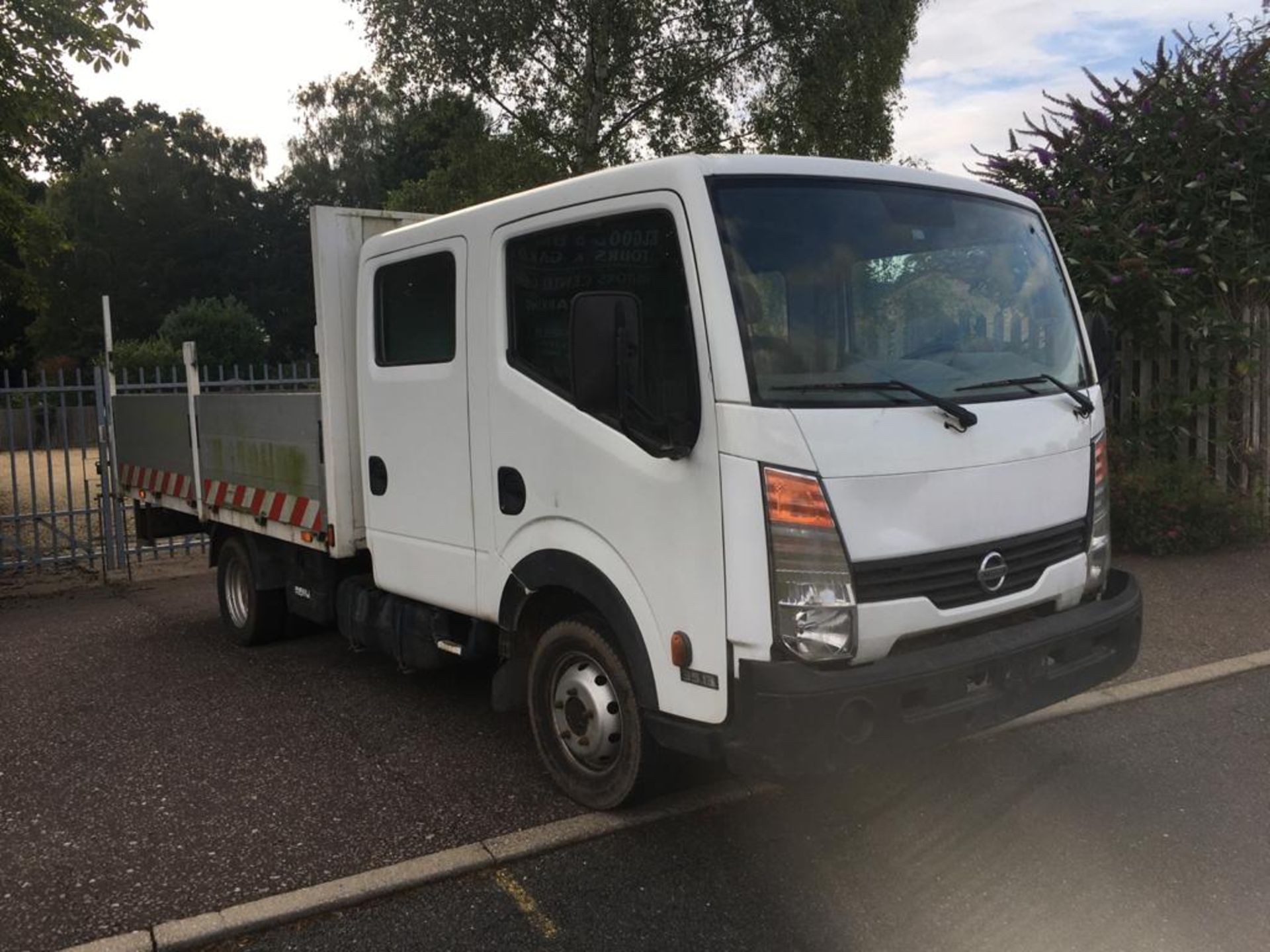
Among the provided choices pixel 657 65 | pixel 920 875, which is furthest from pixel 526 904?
pixel 657 65

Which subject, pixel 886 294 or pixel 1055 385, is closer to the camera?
pixel 886 294

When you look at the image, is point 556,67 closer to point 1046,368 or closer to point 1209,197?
point 1209,197

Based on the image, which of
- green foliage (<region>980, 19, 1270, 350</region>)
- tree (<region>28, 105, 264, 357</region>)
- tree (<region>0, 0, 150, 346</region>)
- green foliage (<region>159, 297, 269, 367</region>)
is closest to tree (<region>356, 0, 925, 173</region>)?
tree (<region>0, 0, 150, 346</region>)

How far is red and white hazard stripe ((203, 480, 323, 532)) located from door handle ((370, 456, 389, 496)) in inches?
16.2

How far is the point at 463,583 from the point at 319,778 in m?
1.03

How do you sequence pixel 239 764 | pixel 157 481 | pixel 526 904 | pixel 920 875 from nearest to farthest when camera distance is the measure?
pixel 526 904
pixel 920 875
pixel 239 764
pixel 157 481

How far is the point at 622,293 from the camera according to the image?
10.8ft

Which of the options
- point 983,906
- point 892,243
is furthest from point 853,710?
point 892,243

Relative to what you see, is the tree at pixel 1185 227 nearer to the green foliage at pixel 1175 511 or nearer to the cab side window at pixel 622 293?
the green foliage at pixel 1175 511

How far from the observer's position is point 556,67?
17.6 metres

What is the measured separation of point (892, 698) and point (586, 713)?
1.25 metres

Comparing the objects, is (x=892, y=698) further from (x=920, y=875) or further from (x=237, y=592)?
(x=237, y=592)

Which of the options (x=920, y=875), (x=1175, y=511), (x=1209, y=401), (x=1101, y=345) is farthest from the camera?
(x=1209, y=401)

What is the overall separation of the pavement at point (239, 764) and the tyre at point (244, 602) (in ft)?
0.48
